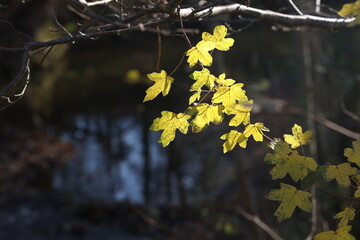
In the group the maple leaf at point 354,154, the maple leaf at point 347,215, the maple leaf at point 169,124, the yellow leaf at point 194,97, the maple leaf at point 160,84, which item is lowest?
the maple leaf at point 347,215

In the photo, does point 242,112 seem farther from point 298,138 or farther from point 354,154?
point 354,154

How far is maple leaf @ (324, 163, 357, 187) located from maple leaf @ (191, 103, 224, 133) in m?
0.34

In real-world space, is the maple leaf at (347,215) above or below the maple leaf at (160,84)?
below

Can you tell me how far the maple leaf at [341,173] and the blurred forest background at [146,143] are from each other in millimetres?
744

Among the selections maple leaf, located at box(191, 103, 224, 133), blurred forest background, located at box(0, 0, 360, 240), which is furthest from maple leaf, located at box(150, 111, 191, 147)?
blurred forest background, located at box(0, 0, 360, 240)

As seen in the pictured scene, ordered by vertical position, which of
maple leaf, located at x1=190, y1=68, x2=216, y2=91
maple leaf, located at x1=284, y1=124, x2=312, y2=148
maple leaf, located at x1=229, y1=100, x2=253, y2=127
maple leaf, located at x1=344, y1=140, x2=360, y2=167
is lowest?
maple leaf, located at x1=344, y1=140, x2=360, y2=167

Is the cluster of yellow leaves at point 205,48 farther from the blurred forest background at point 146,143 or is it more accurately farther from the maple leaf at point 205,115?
the blurred forest background at point 146,143

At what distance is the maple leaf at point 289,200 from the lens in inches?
45.1

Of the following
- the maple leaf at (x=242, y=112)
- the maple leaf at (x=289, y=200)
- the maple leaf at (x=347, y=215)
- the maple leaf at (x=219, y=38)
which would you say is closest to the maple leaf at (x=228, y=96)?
the maple leaf at (x=242, y=112)

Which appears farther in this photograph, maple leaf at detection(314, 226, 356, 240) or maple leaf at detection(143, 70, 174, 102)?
maple leaf at detection(143, 70, 174, 102)

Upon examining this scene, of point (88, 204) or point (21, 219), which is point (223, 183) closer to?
point (88, 204)

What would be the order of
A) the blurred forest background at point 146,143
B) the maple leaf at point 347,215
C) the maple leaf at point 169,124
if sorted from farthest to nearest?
the blurred forest background at point 146,143 < the maple leaf at point 169,124 < the maple leaf at point 347,215

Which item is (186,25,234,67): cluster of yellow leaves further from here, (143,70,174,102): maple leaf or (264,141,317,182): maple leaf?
(264,141,317,182): maple leaf

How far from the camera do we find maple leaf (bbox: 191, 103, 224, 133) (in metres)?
1.21
